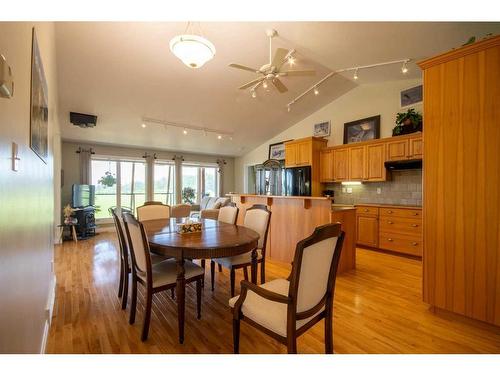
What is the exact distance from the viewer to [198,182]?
8.32 m

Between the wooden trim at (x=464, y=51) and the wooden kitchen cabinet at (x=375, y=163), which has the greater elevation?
the wooden trim at (x=464, y=51)

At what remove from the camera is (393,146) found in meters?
4.37

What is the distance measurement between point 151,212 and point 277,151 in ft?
14.6

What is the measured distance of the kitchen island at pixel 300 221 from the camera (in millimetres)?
3295

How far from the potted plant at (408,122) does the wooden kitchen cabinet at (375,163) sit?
38 cm

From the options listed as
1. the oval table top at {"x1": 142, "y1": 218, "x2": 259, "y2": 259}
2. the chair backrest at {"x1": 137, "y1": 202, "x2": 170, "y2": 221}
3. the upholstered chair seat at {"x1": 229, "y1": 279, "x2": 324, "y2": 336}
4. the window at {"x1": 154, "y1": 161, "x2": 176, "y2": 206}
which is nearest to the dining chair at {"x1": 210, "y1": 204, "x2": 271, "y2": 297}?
the oval table top at {"x1": 142, "y1": 218, "x2": 259, "y2": 259}

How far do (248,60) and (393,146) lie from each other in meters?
3.06

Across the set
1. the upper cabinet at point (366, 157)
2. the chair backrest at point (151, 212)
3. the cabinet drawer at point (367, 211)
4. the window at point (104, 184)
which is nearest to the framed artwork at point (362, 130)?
the upper cabinet at point (366, 157)

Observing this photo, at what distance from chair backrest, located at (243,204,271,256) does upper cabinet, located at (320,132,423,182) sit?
299 centimetres

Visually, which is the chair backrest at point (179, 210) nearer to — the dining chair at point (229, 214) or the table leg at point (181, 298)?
the dining chair at point (229, 214)

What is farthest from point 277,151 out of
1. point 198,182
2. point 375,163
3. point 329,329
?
point 329,329

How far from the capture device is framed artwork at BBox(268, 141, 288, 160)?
686cm

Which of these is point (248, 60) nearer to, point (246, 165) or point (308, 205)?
point (308, 205)

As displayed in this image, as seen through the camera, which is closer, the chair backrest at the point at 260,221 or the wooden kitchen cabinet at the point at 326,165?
the chair backrest at the point at 260,221
